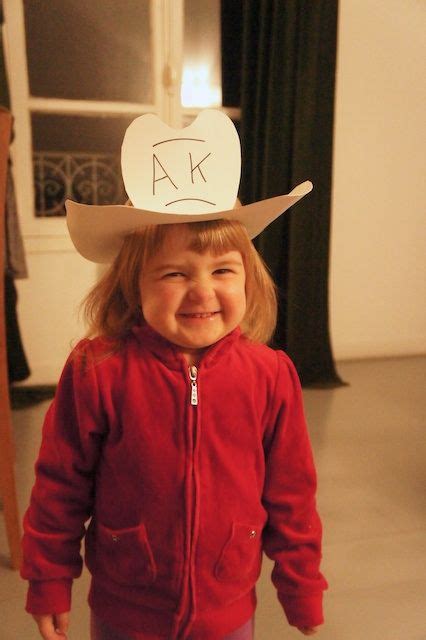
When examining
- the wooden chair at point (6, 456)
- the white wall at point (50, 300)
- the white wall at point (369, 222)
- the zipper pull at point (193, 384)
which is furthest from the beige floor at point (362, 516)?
the zipper pull at point (193, 384)

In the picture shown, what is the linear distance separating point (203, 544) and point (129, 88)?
2.44 m

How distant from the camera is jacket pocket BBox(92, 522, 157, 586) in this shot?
66cm

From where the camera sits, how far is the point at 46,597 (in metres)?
0.69

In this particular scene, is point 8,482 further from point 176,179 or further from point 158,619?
point 176,179

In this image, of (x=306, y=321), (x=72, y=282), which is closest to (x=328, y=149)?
(x=306, y=321)

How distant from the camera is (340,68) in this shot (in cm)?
278

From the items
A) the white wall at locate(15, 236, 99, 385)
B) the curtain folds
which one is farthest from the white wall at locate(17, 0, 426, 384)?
the curtain folds

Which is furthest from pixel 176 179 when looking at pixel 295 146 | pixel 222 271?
pixel 295 146

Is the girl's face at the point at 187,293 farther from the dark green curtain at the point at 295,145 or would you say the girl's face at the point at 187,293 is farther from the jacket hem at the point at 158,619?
the dark green curtain at the point at 295,145

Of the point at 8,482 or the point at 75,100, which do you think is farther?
the point at 75,100

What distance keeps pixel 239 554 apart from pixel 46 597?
0.25m

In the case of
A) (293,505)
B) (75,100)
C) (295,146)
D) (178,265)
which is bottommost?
(293,505)

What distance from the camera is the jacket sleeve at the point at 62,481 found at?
2.17 feet

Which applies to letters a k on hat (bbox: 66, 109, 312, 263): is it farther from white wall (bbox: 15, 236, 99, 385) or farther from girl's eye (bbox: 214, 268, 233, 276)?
white wall (bbox: 15, 236, 99, 385)
